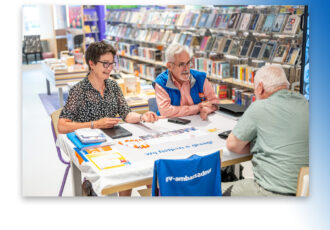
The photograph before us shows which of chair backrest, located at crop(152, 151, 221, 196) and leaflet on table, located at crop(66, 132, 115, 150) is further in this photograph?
leaflet on table, located at crop(66, 132, 115, 150)

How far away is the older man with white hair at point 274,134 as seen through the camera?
228cm

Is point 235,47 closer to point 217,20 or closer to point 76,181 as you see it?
point 217,20

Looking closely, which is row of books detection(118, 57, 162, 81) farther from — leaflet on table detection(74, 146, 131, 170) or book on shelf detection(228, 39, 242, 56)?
leaflet on table detection(74, 146, 131, 170)

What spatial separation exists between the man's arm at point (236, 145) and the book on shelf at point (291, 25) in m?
1.58

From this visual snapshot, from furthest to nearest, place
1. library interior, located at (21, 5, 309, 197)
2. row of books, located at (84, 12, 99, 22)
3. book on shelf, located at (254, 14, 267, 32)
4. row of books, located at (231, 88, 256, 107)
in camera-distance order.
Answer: row of books, located at (84, 12, 99, 22), book on shelf, located at (254, 14, 267, 32), row of books, located at (231, 88, 256, 107), library interior, located at (21, 5, 309, 197)

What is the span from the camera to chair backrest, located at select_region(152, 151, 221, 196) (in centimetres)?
218

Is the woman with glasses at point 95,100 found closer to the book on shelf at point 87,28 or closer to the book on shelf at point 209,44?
the book on shelf at point 209,44

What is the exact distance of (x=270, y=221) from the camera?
2.54m

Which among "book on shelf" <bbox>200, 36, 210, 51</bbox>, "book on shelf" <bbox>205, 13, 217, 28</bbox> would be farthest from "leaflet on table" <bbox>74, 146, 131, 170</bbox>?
"book on shelf" <bbox>200, 36, 210, 51</bbox>

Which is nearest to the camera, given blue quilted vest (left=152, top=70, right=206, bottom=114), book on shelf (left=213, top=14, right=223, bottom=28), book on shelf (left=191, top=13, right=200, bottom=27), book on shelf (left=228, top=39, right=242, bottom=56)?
blue quilted vest (left=152, top=70, right=206, bottom=114)

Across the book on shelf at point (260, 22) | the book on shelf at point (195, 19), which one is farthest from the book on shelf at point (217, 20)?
the book on shelf at point (260, 22)

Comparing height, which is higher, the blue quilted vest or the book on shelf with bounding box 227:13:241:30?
the book on shelf with bounding box 227:13:241:30

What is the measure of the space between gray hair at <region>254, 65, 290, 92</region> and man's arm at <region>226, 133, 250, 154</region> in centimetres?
36
